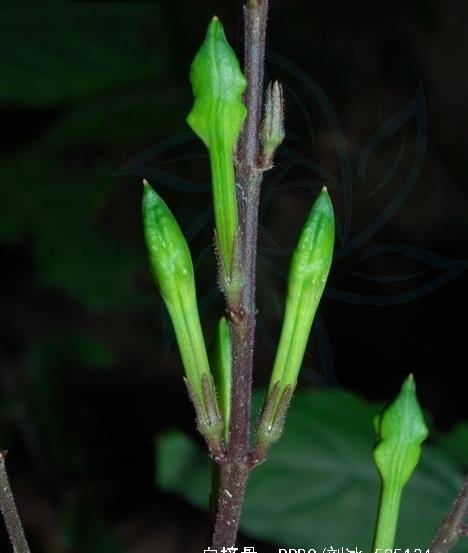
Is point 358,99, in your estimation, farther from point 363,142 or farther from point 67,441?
point 67,441

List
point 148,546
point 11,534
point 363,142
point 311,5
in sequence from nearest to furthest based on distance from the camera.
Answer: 1. point 11,534
2. point 148,546
3. point 311,5
4. point 363,142

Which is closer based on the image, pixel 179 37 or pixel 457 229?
pixel 179 37

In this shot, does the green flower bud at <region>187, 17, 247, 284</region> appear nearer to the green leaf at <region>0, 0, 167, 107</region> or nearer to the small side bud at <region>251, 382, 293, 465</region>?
the small side bud at <region>251, 382, 293, 465</region>

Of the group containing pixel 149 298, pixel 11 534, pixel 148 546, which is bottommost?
pixel 148 546

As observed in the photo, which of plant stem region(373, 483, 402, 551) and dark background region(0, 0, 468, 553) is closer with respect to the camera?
plant stem region(373, 483, 402, 551)

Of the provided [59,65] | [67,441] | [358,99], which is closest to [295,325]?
[59,65]

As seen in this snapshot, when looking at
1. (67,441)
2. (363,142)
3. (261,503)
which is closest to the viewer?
(261,503)

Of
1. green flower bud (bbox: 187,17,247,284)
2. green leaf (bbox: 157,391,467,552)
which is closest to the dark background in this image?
green flower bud (bbox: 187,17,247,284)
